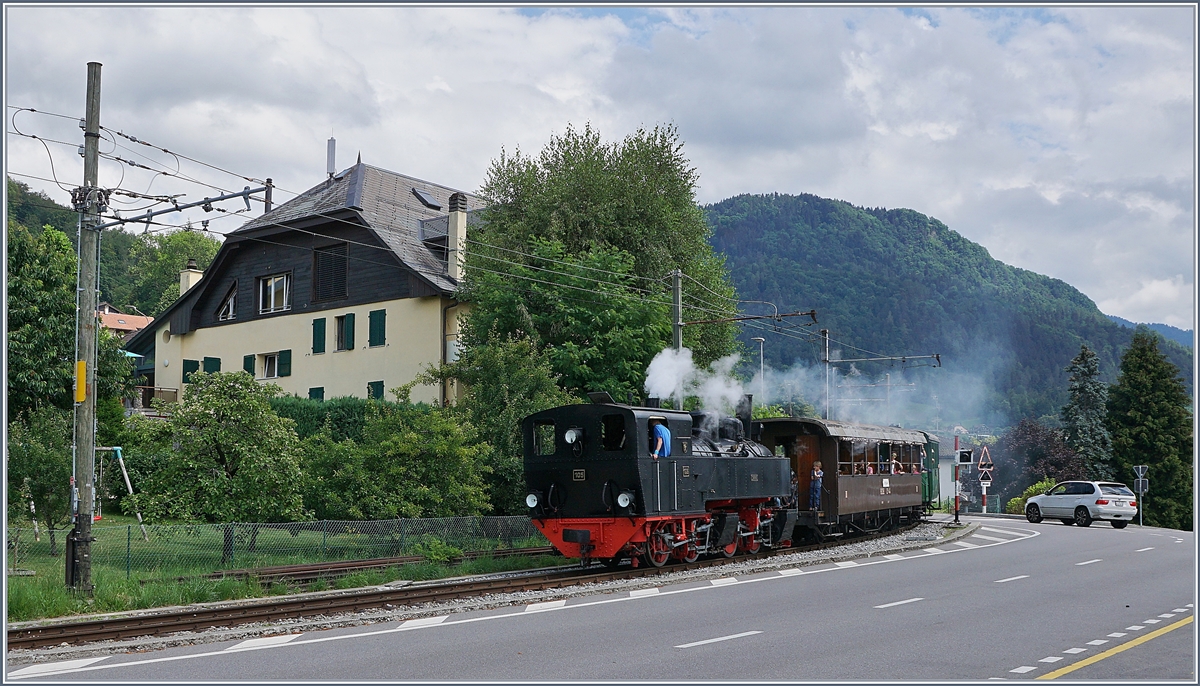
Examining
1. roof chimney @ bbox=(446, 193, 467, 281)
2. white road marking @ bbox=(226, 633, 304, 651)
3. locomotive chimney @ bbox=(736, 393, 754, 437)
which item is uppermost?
roof chimney @ bbox=(446, 193, 467, 281)

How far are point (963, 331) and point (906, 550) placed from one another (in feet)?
240

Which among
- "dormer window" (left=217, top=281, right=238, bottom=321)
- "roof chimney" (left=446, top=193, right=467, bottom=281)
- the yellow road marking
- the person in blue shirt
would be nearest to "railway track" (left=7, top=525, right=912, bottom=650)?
the person in blue shirt

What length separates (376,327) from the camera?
37.9 metres

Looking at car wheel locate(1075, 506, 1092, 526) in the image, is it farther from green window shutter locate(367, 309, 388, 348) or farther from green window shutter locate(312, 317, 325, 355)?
green window shutter locate(312, 317, 325, 355)

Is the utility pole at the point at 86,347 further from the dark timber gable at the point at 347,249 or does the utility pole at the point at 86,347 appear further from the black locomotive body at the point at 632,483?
the dark timber gable at the point at 347,249

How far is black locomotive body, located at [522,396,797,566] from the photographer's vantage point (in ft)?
59.2

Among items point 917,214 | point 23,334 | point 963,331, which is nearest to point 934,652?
Result: point 23,334

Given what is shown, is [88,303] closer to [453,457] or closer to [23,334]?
[453,457]

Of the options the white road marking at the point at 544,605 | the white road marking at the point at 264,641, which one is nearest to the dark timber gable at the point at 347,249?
the white road marking at the point at 544,605

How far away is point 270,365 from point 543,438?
24416 mm

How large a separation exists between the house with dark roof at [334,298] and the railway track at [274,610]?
57.8 ft

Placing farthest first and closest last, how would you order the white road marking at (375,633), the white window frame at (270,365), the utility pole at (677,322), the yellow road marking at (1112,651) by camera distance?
the white window frame at (270,365) < the utility pole at (677,322) < the white road marking at (375,633) < the yellow road marking at (1112,651)

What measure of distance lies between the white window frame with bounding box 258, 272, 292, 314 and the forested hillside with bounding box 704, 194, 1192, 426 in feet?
117

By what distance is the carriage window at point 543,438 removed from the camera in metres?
19.7
